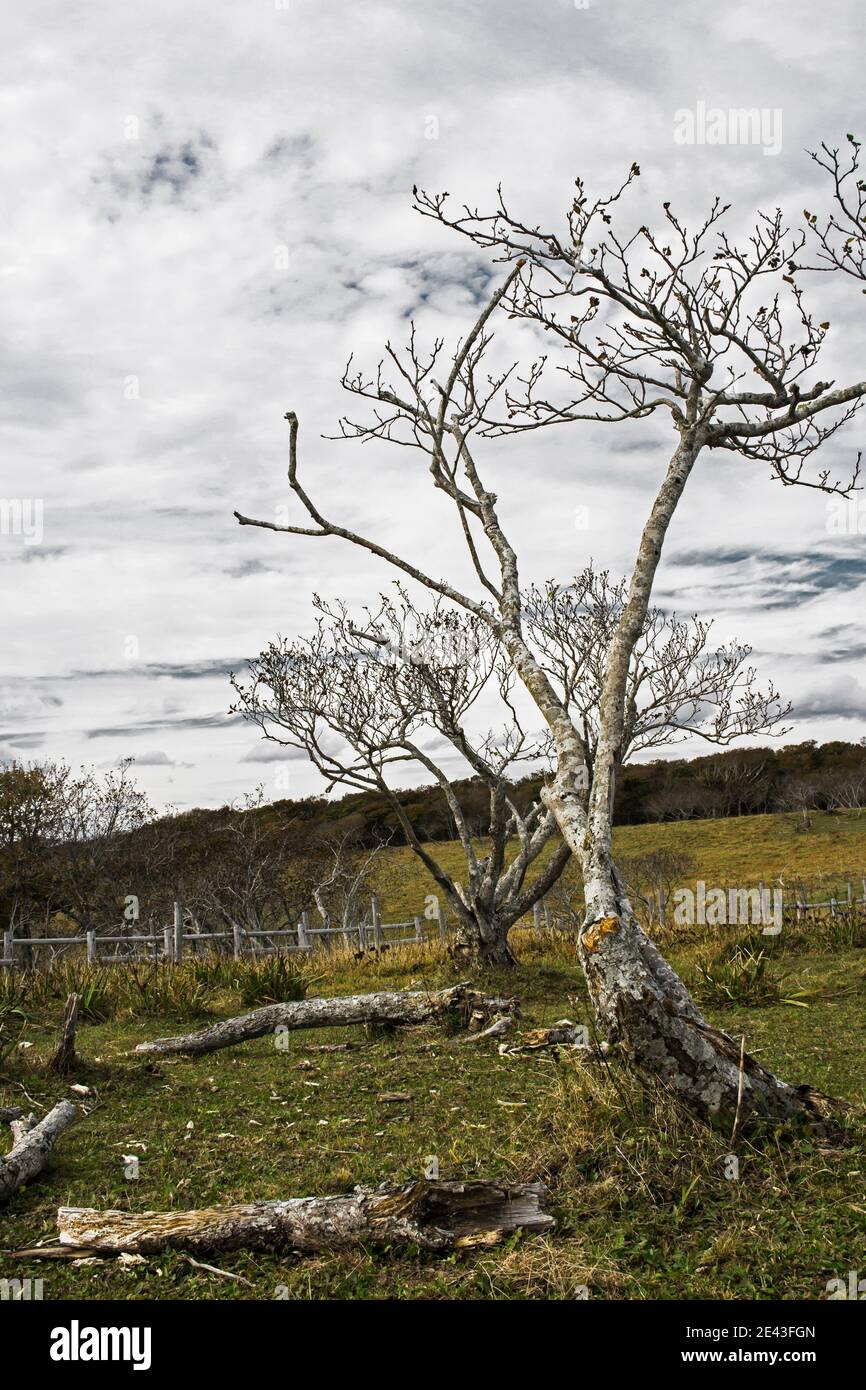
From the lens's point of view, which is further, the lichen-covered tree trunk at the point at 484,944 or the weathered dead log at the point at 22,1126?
the lichen-covered tree trunk at the point at 484,944

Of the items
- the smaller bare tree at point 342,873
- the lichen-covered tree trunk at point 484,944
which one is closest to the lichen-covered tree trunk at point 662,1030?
the lichen-covered tree trunk at point 484,944

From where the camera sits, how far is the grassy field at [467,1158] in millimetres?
3766

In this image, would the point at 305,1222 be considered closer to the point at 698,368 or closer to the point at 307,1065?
the point at 307,1065

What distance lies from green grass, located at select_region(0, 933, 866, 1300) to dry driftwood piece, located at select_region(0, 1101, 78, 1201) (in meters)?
0.10

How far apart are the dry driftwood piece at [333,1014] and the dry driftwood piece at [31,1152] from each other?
9.37 ft

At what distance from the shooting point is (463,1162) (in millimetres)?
5055

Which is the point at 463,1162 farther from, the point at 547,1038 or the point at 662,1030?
the point at 547,1038

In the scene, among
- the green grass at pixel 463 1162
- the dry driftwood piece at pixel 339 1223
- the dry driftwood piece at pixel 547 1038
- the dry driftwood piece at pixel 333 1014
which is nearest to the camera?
the green grass at pixel 463 1162

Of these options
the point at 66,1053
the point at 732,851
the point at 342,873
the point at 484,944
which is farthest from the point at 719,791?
the point at 66,1053

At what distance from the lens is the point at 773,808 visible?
60312mm

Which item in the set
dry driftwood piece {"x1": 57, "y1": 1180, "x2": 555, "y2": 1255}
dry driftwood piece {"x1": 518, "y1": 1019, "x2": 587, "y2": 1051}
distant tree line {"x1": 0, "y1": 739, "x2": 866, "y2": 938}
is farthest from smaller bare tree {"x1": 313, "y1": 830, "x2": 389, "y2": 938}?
dry driftwood piece {"x1": 57, "y1": 1180, "x2": 555, "y2": 1255}

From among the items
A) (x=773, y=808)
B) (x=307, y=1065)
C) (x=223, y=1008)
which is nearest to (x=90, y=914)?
(x=223, y=1008)

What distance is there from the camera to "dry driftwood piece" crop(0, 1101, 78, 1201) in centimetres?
485

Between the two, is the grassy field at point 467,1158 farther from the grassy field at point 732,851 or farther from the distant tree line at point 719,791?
the distant tree line at point 719,791
